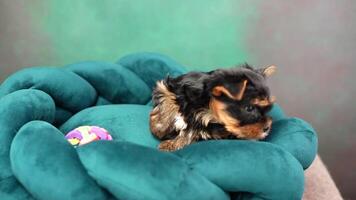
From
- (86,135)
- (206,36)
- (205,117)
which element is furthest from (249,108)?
(206,36)

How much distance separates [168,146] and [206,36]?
744mm

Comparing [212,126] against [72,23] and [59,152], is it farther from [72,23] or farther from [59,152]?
[72,23]

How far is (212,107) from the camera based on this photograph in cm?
136

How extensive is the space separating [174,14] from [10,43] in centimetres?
73

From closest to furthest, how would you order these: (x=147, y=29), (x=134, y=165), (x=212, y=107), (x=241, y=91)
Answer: (x=134, y=165), (x=241, y=91), (x=212, y=107), (x=147, y=29)

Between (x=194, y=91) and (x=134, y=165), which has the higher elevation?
(x=194, y=91)

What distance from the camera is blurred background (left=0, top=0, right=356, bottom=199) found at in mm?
1944

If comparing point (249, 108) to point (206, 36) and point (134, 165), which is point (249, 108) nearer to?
point (134, 165)

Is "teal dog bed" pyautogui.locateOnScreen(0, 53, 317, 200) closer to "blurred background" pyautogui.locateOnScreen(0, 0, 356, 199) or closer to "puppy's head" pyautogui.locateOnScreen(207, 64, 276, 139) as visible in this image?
"puppy's head" pyautogui.locateOnScreen(207, 64, 276, 139)

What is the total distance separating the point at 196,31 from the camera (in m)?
2.00

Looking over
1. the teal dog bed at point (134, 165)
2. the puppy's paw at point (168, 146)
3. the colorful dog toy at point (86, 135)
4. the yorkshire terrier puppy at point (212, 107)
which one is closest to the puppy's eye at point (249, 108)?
the yorkshire terrier puppy at point (212, 107)

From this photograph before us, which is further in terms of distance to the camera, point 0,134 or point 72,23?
point 72,23

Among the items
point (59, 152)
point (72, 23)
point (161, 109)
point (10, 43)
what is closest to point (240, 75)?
point (161, 109)

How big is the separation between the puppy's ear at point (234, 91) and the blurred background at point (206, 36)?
72 cm
